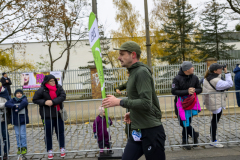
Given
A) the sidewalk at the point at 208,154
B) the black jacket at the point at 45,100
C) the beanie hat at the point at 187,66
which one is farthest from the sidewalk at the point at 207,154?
the beanie hat at the point at 187,66

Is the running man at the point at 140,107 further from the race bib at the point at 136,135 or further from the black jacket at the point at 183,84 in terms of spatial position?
the black jacket at the point at 183,84

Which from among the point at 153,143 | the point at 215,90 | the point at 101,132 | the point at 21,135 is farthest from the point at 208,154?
the point at 21,135

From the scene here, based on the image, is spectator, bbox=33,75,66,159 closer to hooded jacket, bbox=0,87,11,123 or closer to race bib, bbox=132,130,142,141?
hooded jacket, bbox=0,87,11,123

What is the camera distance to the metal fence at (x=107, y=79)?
14.0m

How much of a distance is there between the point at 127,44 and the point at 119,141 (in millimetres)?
3556

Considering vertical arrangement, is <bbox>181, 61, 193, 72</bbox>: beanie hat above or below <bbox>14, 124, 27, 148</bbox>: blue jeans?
Answer: above

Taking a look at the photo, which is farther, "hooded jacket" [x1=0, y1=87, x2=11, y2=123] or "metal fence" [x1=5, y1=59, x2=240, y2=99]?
"metal fence" [x1=5, y1=59, x2=240, y2=99]

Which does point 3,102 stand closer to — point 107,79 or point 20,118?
point 20,118

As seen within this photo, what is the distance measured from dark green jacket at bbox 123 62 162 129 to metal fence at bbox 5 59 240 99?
11.6 metres

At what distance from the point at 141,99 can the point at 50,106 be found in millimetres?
2904

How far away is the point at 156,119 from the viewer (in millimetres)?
2365

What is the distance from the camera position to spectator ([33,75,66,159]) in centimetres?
446

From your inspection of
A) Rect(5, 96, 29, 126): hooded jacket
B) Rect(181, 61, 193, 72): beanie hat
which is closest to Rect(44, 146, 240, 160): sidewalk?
Rect(181, 61, 193, 72): beanie hat

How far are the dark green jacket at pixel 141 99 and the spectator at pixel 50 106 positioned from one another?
2551 mm
